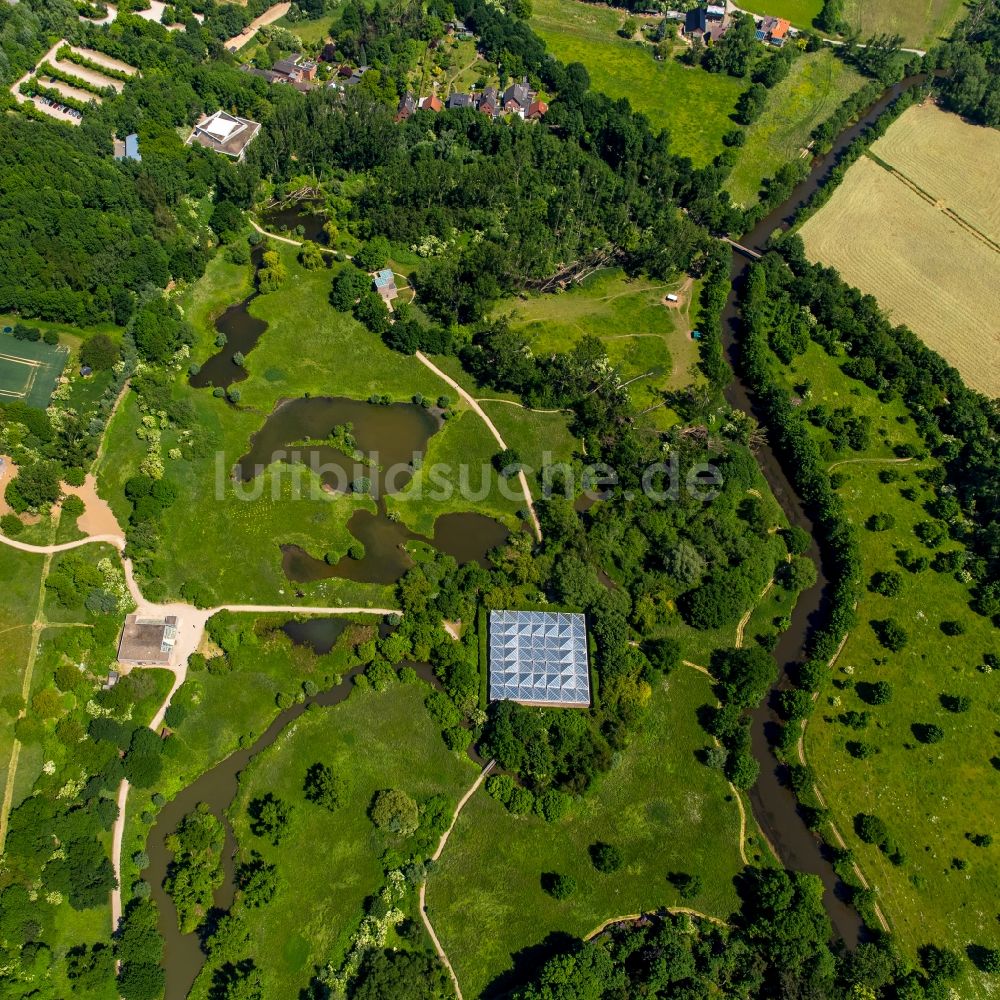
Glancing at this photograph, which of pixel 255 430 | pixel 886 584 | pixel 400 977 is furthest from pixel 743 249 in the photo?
pixel 400 977

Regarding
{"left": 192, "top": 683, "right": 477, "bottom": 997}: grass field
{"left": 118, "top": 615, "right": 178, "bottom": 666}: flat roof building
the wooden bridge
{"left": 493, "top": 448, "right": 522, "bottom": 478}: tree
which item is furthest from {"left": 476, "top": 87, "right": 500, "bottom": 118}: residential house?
{"left": 192, "top": 683, "right": 477, "bottom": 997}: grass field

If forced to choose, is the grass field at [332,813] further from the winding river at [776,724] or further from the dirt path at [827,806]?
the dirt path at [827,806]

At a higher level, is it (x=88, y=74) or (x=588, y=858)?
(x=88, y=74)

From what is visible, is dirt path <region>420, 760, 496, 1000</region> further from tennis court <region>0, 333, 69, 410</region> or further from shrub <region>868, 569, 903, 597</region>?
tennis court <region>0, 333, 69, 410</region>

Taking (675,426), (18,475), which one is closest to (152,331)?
(18,475)

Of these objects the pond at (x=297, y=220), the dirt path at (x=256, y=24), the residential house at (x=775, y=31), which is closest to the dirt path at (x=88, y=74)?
the dirt path at (x=256, y=24)

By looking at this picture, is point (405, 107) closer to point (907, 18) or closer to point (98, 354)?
point (98, 354)
